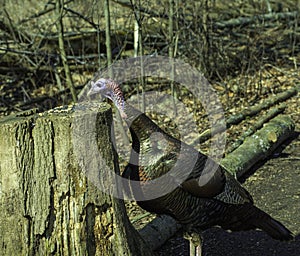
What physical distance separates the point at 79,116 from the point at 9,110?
19.6 feet

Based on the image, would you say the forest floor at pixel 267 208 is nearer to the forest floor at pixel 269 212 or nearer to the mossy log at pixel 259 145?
the forest floor at pixel 269 212

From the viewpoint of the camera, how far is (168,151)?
13.9 ft

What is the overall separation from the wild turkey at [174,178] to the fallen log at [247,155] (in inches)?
22.9

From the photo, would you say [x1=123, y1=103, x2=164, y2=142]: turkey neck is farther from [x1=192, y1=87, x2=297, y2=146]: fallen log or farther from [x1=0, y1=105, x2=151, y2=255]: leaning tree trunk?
[x1=192, y1=87, x2=297, y2=146]: fallen log

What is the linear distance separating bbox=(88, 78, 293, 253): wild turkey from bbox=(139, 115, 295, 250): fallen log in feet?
1.91

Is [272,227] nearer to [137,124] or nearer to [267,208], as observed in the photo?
[267,208]

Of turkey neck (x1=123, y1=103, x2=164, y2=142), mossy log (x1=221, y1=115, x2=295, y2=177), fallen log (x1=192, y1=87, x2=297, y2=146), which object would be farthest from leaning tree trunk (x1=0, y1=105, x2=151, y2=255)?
fallen log (x1=192, y1=87, x2=297, y2=146)

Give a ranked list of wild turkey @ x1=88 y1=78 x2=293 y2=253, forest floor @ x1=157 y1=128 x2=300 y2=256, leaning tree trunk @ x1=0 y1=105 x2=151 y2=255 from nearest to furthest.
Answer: leaning tree trunk @ x1=0 y1=105 x2=151 y2=255 < wild turkey @ x1=88 y1=78 x2=293 y2=253 < forest floor @ x1=157 y1=128 x2=300 y2=256

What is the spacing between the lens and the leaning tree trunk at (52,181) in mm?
3420

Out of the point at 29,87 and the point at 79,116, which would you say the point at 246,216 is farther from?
the point at 29,87

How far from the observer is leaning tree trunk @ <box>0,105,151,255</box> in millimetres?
3420

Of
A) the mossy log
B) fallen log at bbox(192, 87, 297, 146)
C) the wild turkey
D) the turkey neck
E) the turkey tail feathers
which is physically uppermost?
the turkey neck

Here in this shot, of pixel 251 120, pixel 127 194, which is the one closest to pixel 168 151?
pixel 127 194

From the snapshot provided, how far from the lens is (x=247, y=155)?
668 cm
